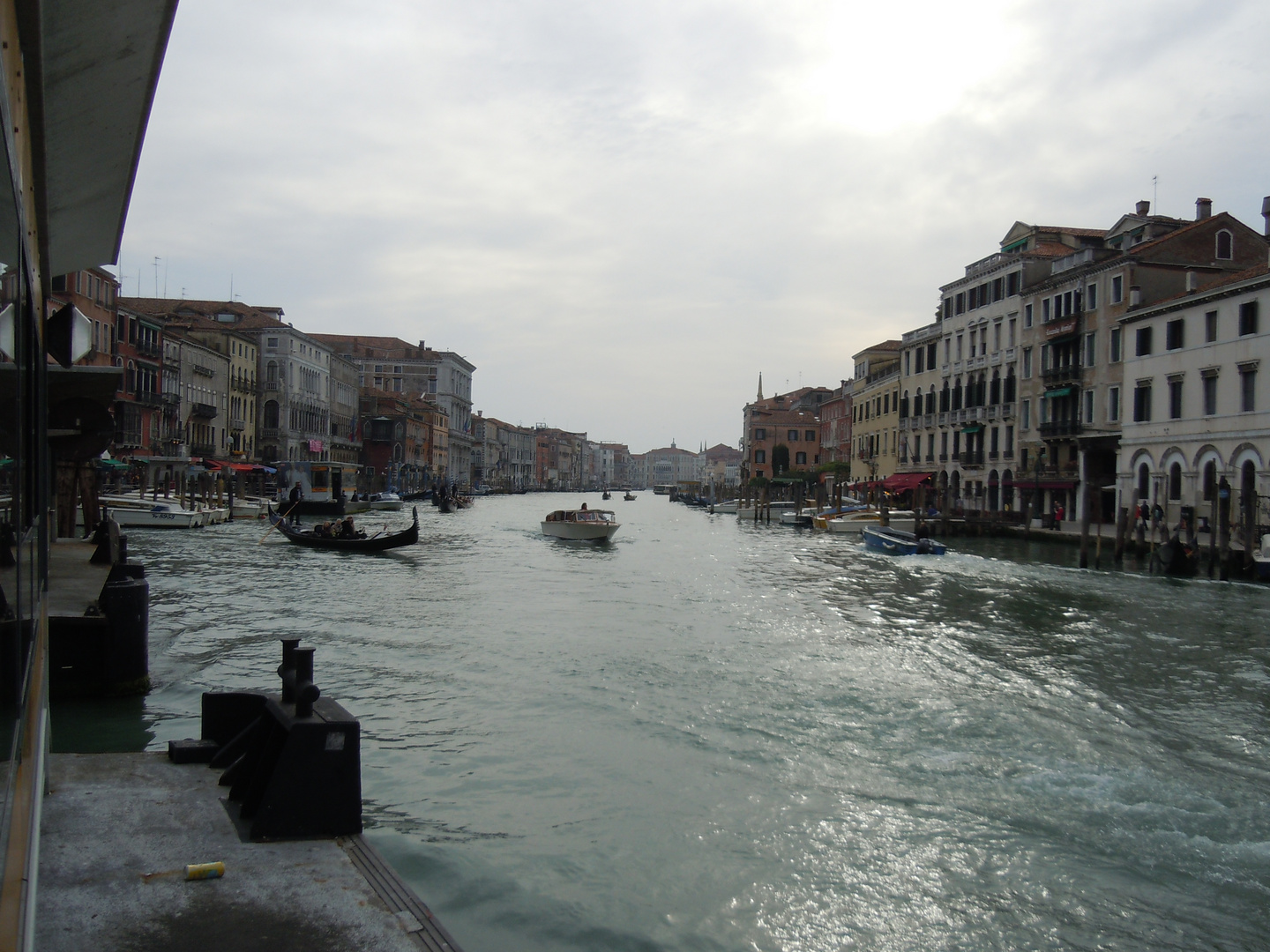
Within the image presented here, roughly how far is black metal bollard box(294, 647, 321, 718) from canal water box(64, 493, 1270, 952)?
1.42 m

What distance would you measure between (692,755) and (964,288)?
1588 inches

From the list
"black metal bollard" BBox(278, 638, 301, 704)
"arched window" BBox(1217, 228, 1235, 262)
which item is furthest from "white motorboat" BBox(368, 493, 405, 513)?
"black metal bollard" BBox(278, 638, 301, 704)

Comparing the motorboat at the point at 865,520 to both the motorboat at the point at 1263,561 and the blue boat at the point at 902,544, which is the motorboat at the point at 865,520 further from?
the motorboat at the point at 1263,561

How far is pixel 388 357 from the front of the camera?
10419 cm

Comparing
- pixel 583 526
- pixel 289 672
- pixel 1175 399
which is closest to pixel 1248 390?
pixel 1175 399

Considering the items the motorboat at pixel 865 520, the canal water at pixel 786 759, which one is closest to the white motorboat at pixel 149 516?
the canal water at pixel 786 759

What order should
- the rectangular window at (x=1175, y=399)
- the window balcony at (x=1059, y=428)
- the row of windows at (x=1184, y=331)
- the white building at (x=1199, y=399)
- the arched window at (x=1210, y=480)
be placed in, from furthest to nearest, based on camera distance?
the window balcony at (x=1059, y=428) → the rectangular window at (x=1175, y=399) → the arched window at (x=1210, y=480) → the row of windows at (x=1184, y=331) → the white building at (x=1199, y=399)

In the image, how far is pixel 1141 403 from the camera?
3014cm

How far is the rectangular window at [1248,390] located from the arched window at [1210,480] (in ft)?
6.09

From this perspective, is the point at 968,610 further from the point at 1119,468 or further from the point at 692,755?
the point at 1119,468

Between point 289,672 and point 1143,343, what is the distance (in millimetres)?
31097

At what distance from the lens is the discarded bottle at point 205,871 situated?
3.53m

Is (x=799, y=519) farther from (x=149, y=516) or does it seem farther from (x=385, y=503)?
(x=149, y=516)

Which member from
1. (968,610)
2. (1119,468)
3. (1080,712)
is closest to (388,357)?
(1119,468)
